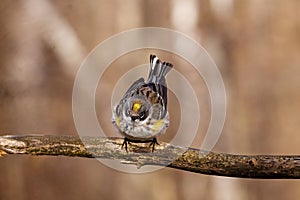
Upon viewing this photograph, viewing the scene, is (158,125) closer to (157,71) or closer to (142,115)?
(142,115)

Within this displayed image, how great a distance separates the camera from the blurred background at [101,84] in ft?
7.79

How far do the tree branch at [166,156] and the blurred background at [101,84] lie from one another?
116cm

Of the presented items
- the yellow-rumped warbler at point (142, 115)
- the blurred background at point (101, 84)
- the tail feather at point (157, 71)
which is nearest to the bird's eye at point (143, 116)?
the yellow-rumped warbler at point (142, 115)

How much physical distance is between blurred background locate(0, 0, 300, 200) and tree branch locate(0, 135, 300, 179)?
1.16 metres

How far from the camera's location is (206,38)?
2385 millimetres

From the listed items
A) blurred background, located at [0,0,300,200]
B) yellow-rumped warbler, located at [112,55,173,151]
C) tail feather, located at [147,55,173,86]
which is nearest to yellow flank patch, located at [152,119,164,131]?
yellow-rumped warbler, located at [112,55,173,151]

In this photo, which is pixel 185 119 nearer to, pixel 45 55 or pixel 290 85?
pixel 290 85

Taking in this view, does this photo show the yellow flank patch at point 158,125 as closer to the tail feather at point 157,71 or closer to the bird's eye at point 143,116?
the bird's eye at point 143,116

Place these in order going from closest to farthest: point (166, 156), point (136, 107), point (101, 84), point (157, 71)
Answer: point (166, 156), point (136, 107), point (157, 71), point (101, 84)

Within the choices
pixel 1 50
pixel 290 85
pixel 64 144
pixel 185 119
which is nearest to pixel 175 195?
pixel 185 119

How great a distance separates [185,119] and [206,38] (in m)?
0.42

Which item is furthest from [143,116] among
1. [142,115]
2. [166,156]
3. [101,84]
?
[101,84]

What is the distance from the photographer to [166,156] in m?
1.19

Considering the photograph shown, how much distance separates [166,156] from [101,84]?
129 centimetres
